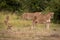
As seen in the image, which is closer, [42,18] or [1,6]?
[42,18]

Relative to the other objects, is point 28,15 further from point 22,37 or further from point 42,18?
point 22,37

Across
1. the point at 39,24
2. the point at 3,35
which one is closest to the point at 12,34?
the point at 3,35

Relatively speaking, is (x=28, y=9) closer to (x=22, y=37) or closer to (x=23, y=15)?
(x=23, y=15)

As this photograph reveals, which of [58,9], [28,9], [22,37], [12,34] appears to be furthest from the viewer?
[28,9]

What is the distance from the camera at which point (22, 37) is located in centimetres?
1316

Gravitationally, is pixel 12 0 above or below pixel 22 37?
above

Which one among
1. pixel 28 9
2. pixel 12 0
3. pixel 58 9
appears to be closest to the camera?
pixel 58 9

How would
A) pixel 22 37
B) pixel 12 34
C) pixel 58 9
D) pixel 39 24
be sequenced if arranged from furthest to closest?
pixel 58 9
pixel 39 24
pixel 12 34
pixel 22 37

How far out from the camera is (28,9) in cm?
2727

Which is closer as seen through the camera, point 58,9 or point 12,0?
point 58,9

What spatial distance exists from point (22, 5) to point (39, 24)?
29.5 ft

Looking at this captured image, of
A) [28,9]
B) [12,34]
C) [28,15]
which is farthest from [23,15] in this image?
[12,34]

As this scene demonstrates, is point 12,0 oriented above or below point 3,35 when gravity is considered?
above

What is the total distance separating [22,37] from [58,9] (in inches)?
376
